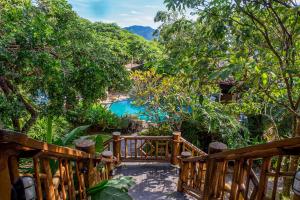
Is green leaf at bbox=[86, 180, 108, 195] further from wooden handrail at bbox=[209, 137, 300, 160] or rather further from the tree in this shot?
the tree

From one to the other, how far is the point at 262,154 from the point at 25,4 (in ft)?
15.9

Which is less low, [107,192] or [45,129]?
[107,192]

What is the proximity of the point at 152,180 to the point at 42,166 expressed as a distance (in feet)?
13.8

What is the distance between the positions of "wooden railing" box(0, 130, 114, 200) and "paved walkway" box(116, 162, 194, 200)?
2.07m

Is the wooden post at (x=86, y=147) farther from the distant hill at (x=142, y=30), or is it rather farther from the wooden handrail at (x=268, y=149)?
the distant hill at (x=142, y=30)

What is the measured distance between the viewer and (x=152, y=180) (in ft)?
18.9

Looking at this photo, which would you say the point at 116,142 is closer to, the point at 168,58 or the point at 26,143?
the point at 168,58

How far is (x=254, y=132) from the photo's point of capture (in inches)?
363

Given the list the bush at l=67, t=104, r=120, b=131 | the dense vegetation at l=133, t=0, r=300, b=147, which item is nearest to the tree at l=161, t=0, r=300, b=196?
the dense vegetation at l=133, t=0, r=300, b=147

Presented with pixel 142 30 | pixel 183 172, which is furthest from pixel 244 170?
pixel 142 30

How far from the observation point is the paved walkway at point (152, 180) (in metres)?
4.99

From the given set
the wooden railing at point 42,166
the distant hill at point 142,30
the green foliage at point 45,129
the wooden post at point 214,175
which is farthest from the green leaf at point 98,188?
the distant hill at point 142,30

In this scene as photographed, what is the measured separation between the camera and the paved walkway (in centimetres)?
499

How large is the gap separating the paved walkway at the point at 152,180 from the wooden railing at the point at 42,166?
207 cm
